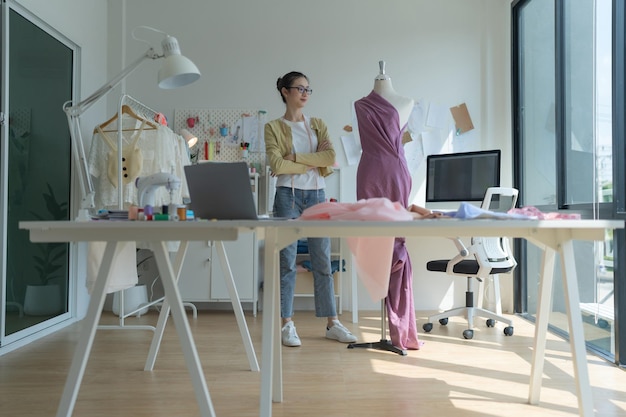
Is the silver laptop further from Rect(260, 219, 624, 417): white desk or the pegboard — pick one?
the pegboard

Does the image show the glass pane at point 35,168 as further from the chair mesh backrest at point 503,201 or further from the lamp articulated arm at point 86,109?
the chair mesh backrest at point 503,201

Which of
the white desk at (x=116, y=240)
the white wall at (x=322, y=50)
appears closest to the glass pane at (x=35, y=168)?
the white wall at (x=322, y=50)

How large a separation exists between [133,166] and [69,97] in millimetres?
771

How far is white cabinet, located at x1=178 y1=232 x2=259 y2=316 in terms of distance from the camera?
3902mm

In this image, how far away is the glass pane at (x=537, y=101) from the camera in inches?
138

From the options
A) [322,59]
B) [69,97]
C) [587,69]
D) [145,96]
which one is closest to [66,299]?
[69,97]

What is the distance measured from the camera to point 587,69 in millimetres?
3002

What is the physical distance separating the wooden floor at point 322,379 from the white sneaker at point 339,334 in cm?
5

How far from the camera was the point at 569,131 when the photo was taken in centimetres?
323

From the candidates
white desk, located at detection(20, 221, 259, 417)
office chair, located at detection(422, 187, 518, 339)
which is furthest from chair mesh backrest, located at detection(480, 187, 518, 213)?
white desk, located at detection(20, 221, 259, 417)

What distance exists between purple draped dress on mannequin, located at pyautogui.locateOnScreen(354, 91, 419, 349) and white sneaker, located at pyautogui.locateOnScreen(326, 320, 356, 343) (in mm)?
272

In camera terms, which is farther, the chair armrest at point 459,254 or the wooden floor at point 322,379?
the chair armrest at point 459,254

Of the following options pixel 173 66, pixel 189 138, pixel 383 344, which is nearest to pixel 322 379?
pixel 383 344

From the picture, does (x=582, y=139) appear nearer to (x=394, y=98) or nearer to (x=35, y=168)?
(x=394, y=98)
